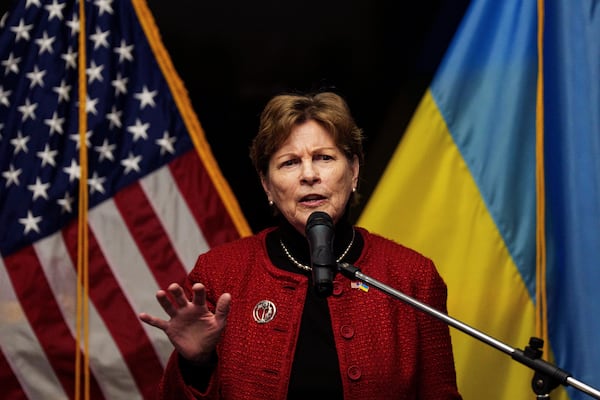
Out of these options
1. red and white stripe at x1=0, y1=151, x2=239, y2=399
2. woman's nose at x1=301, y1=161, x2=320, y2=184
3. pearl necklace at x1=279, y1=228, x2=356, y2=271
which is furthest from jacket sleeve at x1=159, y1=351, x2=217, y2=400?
red and white stripe at x1=0, y1=151, x2=239, y2=399

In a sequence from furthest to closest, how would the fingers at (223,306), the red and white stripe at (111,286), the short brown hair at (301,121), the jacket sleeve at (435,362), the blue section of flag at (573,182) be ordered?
the red and white stripe at (111,286) → the blue section of flag at (573,182) → the short brown hair at (301,121) → the jacket sleeve at (435,362) → the fingers at (223,306)

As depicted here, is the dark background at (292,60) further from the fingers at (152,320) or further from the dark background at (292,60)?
the fingers at (152,320)

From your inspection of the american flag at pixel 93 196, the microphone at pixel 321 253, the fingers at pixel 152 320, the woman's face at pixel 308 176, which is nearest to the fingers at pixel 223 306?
the fingers at pixel 152 320

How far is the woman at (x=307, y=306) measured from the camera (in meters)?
2.17

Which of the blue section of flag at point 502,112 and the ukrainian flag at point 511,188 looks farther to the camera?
the blue section of flag at point 502,112

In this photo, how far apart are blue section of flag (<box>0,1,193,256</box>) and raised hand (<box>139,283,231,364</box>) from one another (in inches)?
45.3

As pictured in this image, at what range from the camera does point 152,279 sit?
3.06 metres

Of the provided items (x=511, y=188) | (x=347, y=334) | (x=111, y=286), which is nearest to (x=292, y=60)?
(x=511, y=188)

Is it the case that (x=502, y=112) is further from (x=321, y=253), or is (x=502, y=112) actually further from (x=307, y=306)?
(x=321, y=253)

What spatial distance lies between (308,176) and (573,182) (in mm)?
1013

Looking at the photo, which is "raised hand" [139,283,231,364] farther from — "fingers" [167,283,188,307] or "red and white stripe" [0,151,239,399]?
"red and white stripe" [0,151,239,399]

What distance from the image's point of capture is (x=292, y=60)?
3.40 metres

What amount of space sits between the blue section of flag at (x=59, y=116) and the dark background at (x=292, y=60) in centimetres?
31

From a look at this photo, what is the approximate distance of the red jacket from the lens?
2.18 meters
